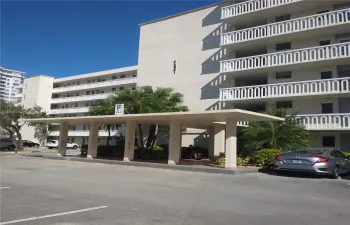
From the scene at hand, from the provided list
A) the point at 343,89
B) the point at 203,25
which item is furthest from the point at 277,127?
the point at 203,25

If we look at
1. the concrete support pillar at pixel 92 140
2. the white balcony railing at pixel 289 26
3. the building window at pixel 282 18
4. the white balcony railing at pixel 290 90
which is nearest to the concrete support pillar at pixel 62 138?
the concrete support pillar at pixel 92 140

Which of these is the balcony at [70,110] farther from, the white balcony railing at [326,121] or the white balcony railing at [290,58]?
the white balcony railing at [326,121]

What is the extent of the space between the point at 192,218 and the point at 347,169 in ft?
39.4

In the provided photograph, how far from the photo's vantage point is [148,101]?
25906 millimetres

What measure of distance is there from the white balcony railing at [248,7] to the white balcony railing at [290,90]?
700 centimetres

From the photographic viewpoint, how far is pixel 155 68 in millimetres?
35875

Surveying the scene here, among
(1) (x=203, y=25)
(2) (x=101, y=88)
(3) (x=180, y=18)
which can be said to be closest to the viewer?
(1) (x=203, y=25)

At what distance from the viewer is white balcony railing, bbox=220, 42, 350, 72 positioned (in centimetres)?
2289

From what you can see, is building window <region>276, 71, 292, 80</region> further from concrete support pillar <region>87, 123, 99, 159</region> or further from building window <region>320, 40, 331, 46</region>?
concrete support pillar <region>87, 123, 99, 159</region>

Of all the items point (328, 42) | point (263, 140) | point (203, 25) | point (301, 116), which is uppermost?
point (203, 25)

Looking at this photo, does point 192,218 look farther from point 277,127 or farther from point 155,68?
point 155,68

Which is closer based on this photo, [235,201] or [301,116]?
[235,201]

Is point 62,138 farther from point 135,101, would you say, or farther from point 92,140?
point 135,101

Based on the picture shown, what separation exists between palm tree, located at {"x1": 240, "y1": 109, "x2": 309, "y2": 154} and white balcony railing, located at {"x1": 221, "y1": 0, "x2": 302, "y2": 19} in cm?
1204
